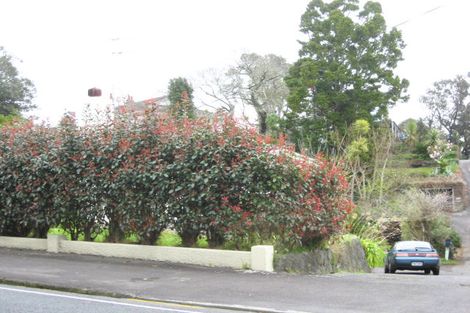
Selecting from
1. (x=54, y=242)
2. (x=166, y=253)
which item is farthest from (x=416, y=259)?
(x=54, y=242)

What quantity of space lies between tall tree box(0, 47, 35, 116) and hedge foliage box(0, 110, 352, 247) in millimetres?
37914

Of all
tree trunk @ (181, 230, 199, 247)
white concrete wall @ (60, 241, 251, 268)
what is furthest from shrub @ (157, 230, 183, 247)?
white concrete wall @ (60, 241, 251, 268)

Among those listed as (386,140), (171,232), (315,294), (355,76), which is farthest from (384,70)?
(315,294)

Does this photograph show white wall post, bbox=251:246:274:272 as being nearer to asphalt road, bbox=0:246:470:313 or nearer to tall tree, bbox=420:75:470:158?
asphalt road, bbox=0:246:470:313

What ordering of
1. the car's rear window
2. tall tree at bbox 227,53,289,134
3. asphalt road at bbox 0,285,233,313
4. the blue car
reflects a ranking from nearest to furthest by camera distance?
asphalt road at bbox 0,285,233,313 → the blue car → the car's rear window → tall tree at bbox 227,53,289,134

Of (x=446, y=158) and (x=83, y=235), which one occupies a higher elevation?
(x=446, y=158)

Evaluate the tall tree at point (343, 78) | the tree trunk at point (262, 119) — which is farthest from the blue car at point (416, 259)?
the tree trunk at point (262, 119)

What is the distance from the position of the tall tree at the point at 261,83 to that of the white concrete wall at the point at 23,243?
126 feet

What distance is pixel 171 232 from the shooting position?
1566 cm

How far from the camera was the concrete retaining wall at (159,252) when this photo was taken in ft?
42.4

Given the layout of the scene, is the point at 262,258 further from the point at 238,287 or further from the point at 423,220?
the point at 423,220

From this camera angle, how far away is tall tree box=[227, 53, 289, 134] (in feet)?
183

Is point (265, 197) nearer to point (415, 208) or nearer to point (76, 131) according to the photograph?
point (76, 131)

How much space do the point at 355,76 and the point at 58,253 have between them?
3662 cm
